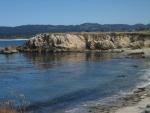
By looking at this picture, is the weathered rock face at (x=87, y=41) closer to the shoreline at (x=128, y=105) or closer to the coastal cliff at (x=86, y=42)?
the coastal cliff at (x=86, y=42)

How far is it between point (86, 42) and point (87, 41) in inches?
20.5

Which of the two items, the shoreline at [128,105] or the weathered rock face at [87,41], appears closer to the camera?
the shoreline at [128,105]

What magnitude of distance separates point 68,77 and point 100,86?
959cm

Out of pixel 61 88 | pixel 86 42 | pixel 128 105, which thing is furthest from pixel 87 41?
pixel 128 105

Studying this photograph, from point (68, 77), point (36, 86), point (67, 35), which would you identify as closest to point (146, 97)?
point (36, 86)

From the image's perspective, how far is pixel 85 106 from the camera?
97.2 ft

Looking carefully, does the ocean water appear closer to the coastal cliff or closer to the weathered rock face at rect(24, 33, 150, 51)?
the coastal cliff

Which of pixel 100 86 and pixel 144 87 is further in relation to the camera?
pixel 100 86

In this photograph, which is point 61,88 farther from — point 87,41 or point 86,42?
point 86,42

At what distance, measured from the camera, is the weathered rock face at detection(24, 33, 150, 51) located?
344ft

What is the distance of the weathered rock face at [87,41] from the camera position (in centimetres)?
10494

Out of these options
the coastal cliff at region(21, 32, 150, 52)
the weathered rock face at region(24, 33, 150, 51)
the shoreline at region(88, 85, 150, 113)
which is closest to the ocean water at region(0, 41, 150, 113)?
the shoreline at region(88, 85, 150, 113)

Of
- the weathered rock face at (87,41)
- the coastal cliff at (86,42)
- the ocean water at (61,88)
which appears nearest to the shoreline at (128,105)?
the ocean water at (61,88)

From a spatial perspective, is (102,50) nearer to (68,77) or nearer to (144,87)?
(68,77)
